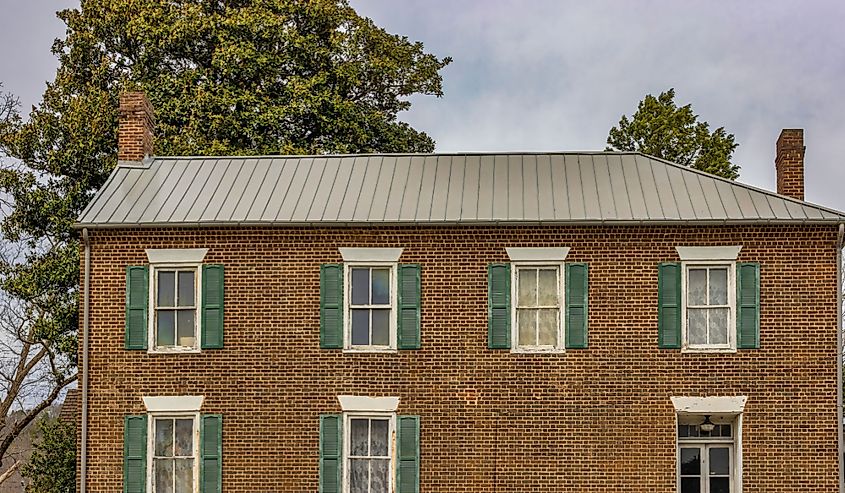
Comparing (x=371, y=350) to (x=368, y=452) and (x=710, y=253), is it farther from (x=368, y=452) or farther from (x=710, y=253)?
(x=710, y=253)

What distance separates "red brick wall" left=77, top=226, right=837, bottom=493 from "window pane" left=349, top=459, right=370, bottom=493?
2.30ft

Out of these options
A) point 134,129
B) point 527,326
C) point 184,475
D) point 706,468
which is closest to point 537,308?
point 527,326

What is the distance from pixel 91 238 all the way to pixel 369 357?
5355 mm

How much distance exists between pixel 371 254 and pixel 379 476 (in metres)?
→ 3.78

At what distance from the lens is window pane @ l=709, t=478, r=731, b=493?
850 inches

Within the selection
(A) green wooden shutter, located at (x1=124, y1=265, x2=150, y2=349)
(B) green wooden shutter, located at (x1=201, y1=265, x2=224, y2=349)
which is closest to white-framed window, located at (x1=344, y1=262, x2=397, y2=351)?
(B) green wooden shutter, located at (x1=201, y1=265, x2=224, y2=349)

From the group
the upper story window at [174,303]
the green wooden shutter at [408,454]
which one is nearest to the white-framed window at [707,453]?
the green wooden shutter at [408,454]

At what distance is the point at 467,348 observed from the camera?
2164cm

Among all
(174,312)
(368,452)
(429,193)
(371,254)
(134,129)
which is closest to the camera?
(368,452)

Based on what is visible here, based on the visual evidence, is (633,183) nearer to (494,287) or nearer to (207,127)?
(494,287)

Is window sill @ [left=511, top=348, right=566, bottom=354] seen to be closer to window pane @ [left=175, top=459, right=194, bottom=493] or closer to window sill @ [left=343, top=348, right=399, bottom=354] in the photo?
window sill @ [left=343, top=348, right=399, bottom=354]

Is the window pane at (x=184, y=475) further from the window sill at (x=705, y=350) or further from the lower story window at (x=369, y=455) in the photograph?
the window sill at (x=705, y=350)

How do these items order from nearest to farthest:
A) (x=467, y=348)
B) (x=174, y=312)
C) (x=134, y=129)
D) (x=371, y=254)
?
(x=467, y=348), (x=371, y=254), (x=174, y=312), (x=134, y=129)

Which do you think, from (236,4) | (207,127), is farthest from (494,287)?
(236,4)
